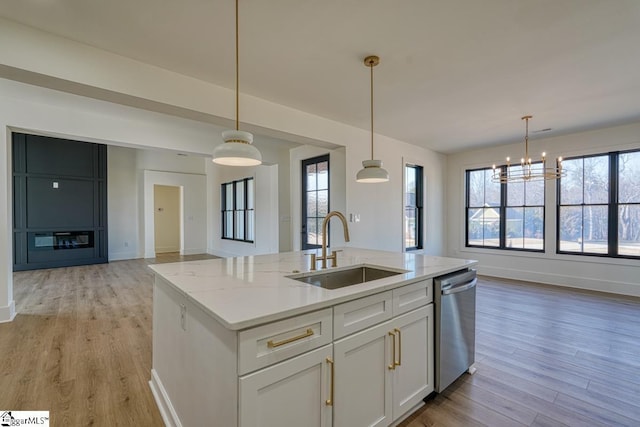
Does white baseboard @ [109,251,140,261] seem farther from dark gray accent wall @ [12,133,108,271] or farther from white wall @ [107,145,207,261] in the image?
dark gray accent wall @ [12,133,108,271]

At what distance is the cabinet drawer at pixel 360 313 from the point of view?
1407 mm

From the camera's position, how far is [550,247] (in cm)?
519

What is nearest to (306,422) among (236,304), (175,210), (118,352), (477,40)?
(236,304)

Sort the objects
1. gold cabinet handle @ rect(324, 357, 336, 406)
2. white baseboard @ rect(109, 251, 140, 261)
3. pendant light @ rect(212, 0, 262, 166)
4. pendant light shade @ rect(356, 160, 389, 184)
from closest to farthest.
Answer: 1. gold cabinet handle @ rect(324, 357, 336, 406)
2. pendant light @ rect(212, 0, 262, 166)
3. pendant light shade @ rect(356, 160, 389, 184)
4. white baseboard @ rect(109, 251, 140, 261)

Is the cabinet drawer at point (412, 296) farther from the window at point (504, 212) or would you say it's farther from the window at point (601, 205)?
the window at point (601, 205)

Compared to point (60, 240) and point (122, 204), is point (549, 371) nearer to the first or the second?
point (60, 240)

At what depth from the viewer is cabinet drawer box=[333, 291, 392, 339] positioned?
1407 mm

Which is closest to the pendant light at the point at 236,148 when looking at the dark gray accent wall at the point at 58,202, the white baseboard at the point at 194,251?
the dark gray accent wall at the point at 58,202

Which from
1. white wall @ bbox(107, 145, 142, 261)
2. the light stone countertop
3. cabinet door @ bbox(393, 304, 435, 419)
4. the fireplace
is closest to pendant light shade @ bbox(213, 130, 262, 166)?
the light stone countertop

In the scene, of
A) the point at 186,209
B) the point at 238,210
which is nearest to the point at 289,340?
the point at 238,210

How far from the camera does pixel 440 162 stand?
640 centimetres

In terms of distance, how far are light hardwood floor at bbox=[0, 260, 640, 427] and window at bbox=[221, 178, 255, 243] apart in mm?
3175

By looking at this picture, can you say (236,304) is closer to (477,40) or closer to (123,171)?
(477,40)

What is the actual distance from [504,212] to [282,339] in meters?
5.95
